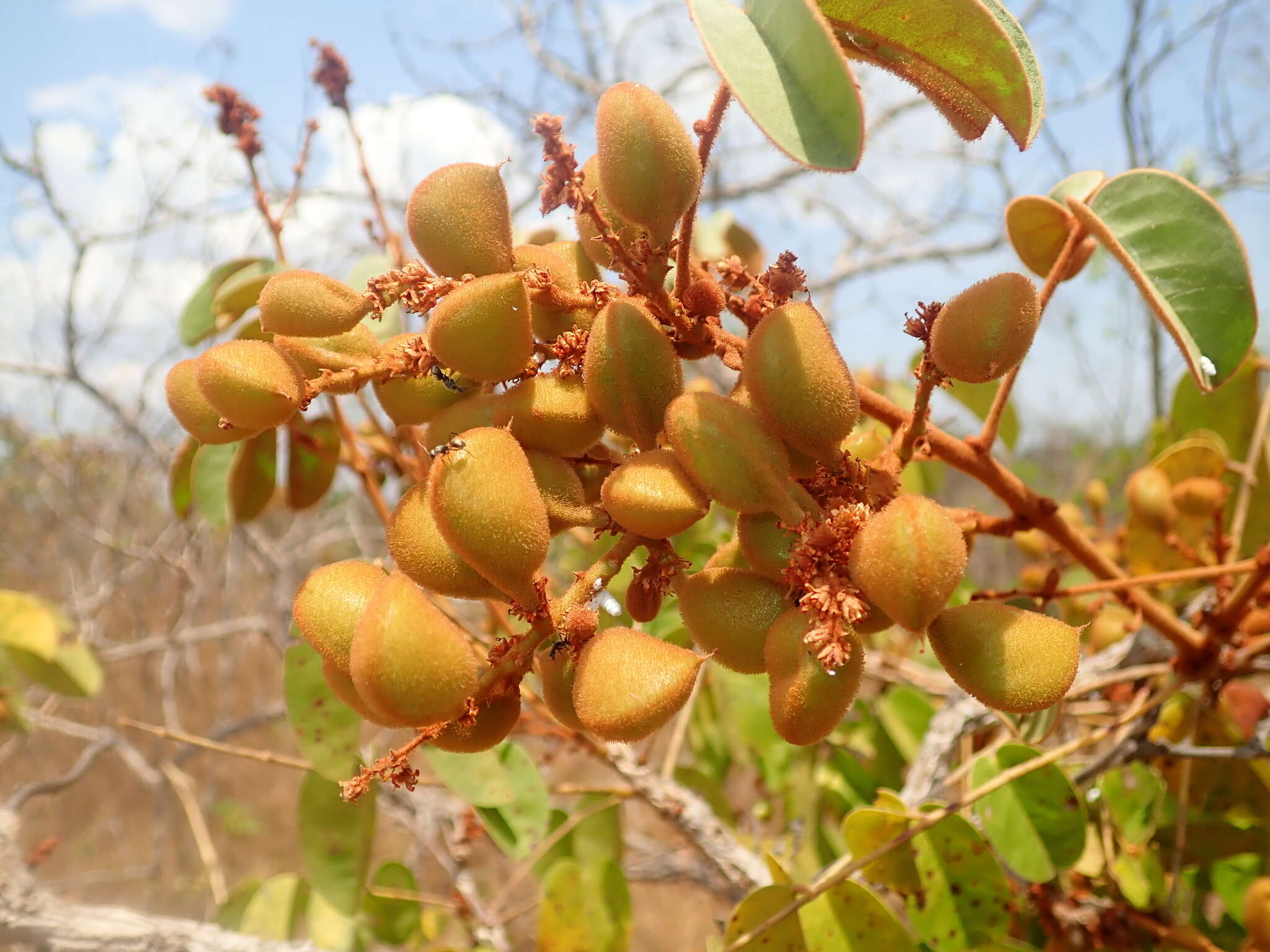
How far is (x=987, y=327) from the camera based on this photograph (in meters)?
0.45

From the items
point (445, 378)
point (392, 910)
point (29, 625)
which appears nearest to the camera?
point (445, 378)

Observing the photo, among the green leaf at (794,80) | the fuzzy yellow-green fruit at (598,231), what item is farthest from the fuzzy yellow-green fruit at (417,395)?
the green leaf at (794,80)

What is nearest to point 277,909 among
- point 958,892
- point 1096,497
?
point 958,892

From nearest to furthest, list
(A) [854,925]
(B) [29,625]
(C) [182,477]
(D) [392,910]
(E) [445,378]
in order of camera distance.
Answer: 1. (E) [445,378]
2. (A) [854,925]
3. (C) [182,477]
4. (D) [392,910]
5. (B) [29,625]

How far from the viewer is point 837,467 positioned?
1.47ft

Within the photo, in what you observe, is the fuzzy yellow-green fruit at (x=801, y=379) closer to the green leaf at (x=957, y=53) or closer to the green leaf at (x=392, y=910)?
the green leaf at (x=957, y=53)

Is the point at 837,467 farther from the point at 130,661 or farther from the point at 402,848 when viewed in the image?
the point at 130,661

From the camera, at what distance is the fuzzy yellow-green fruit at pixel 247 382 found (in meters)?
0.42

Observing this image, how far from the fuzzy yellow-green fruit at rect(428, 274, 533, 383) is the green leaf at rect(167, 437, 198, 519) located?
53cm

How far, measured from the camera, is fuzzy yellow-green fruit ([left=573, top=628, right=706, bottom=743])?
1.25ft

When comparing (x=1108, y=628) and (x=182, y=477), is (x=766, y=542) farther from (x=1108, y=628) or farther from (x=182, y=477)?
(x=1108, y=628)

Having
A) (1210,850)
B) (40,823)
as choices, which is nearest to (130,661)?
(40,823)

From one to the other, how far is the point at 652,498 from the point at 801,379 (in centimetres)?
9

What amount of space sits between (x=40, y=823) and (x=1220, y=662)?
6.42 metres
